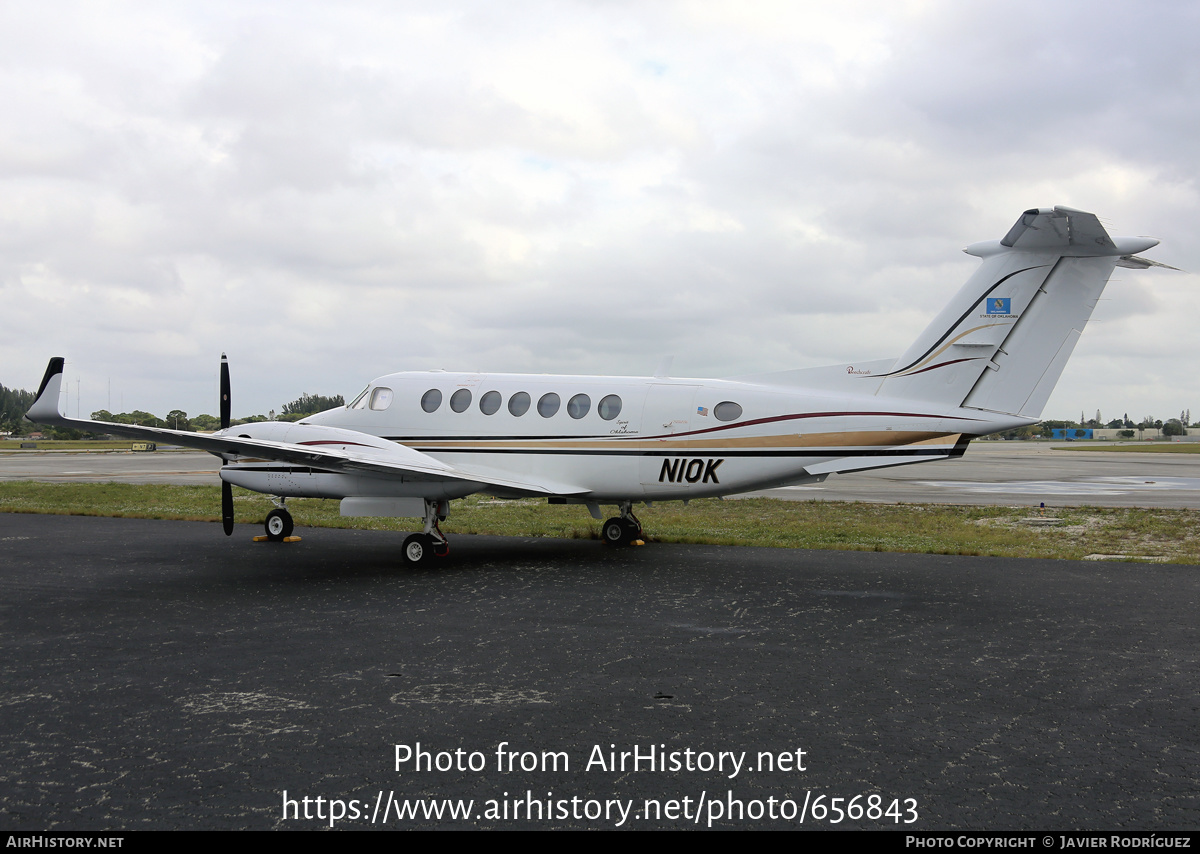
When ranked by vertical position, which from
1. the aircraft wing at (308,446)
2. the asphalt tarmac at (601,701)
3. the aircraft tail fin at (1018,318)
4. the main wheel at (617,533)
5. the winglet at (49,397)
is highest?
the aircraft tail fin at (1018,318)

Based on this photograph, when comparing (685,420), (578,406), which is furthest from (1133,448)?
(578,406)

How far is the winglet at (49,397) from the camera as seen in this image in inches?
415

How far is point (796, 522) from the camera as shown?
1991 centimetres

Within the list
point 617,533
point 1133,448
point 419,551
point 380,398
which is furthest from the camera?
point 1133,448

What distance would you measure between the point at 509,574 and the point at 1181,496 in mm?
23834

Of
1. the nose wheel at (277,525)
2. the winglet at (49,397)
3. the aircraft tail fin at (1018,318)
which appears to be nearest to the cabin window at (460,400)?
the nose wheel at (277,525)

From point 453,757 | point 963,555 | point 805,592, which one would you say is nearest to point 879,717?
point 453,757

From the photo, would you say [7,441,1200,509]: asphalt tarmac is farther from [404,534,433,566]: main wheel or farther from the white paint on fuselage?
[404,534,433,566]: main wheel

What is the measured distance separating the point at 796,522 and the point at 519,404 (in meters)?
8.56

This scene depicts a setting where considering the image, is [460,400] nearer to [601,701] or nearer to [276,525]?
[276,525]

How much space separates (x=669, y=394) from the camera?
13883mm

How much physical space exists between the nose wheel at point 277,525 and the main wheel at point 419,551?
4.14 metres

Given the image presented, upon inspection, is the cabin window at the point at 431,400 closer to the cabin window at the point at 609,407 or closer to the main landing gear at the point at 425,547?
the main landing gear at the point at 425,547

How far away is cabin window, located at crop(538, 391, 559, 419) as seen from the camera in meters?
14.5
